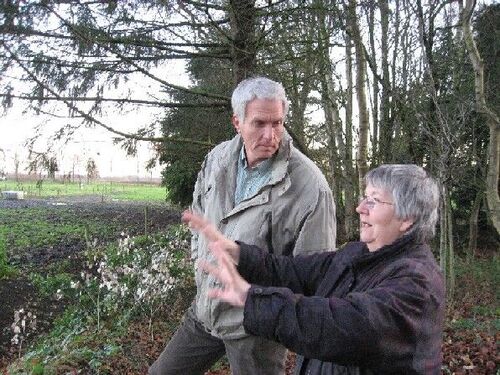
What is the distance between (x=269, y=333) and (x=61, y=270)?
966 cm

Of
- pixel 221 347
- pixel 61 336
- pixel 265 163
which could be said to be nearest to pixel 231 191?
pixel 265 163

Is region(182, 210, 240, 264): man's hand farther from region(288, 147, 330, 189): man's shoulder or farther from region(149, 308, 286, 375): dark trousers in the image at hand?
region(149, 308, 286, 375): dark trousers

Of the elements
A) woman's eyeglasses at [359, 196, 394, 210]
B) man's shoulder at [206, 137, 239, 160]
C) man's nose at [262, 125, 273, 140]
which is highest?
man's nose at [262, 125, 273, 140]

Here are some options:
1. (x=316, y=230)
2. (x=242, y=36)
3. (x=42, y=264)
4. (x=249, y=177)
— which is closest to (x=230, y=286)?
(x=316, y=230)

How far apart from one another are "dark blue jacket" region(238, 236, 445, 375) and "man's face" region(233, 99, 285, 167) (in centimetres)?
93

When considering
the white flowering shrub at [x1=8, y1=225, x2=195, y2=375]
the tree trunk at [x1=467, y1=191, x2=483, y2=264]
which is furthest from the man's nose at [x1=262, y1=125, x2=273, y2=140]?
the tree trunk at [x1=467, y1=191, x2=483, y2=264]

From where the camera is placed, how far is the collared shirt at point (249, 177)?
8.38 ft

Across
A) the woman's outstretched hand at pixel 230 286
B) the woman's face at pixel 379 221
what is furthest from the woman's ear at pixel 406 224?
the woman's outstretched hand at pixel 230 286

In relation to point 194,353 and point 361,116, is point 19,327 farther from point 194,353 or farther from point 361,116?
point 361,116

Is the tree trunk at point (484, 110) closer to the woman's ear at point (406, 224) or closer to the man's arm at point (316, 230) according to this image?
the man's arm at point (316, 230)

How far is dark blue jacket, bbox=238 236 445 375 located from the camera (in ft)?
4.97

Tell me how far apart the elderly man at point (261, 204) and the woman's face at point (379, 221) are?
555mm

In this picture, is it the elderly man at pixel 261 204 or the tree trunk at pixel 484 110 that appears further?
the tree trunk at pixel 484 110

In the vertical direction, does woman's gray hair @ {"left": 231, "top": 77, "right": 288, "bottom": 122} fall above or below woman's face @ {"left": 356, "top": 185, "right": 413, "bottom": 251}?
above
